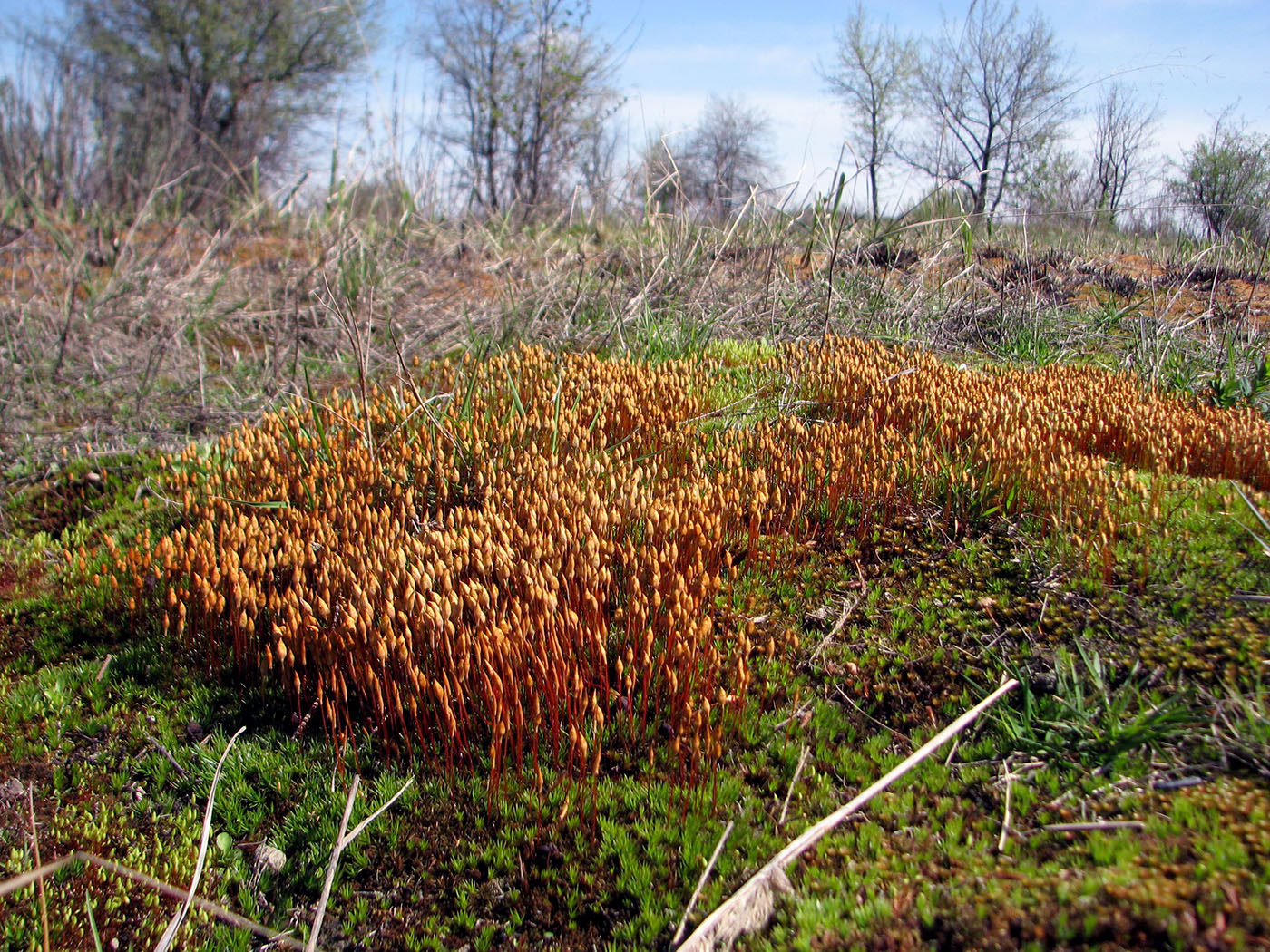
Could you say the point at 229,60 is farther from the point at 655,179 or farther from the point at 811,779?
the point at 811,779

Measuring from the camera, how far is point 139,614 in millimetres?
3312

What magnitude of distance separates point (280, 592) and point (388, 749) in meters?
1.06

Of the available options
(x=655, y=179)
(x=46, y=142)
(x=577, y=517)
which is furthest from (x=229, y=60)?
(x=577, y=517)

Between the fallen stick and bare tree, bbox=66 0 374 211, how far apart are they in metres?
16.4

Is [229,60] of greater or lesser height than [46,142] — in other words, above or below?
above

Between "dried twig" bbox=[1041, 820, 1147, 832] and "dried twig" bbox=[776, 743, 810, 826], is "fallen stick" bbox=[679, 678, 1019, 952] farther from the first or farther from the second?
"dried twig" bbox=[1041, 820, 1147, 832]

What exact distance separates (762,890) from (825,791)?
0.42 metres

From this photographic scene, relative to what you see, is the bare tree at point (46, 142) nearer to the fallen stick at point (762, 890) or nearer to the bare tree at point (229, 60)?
the bare tree at point (229, 60)

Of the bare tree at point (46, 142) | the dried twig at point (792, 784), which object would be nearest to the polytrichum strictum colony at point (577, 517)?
the dried twig at point (792, 784)

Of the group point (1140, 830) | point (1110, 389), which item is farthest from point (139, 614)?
point (1110, 389)

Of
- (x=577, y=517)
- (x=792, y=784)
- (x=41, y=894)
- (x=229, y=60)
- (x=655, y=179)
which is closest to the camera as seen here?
(x=41, y=894)

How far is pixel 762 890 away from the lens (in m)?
1.99

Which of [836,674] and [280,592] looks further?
[280,592]

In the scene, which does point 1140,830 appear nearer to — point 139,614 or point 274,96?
point 139,614
